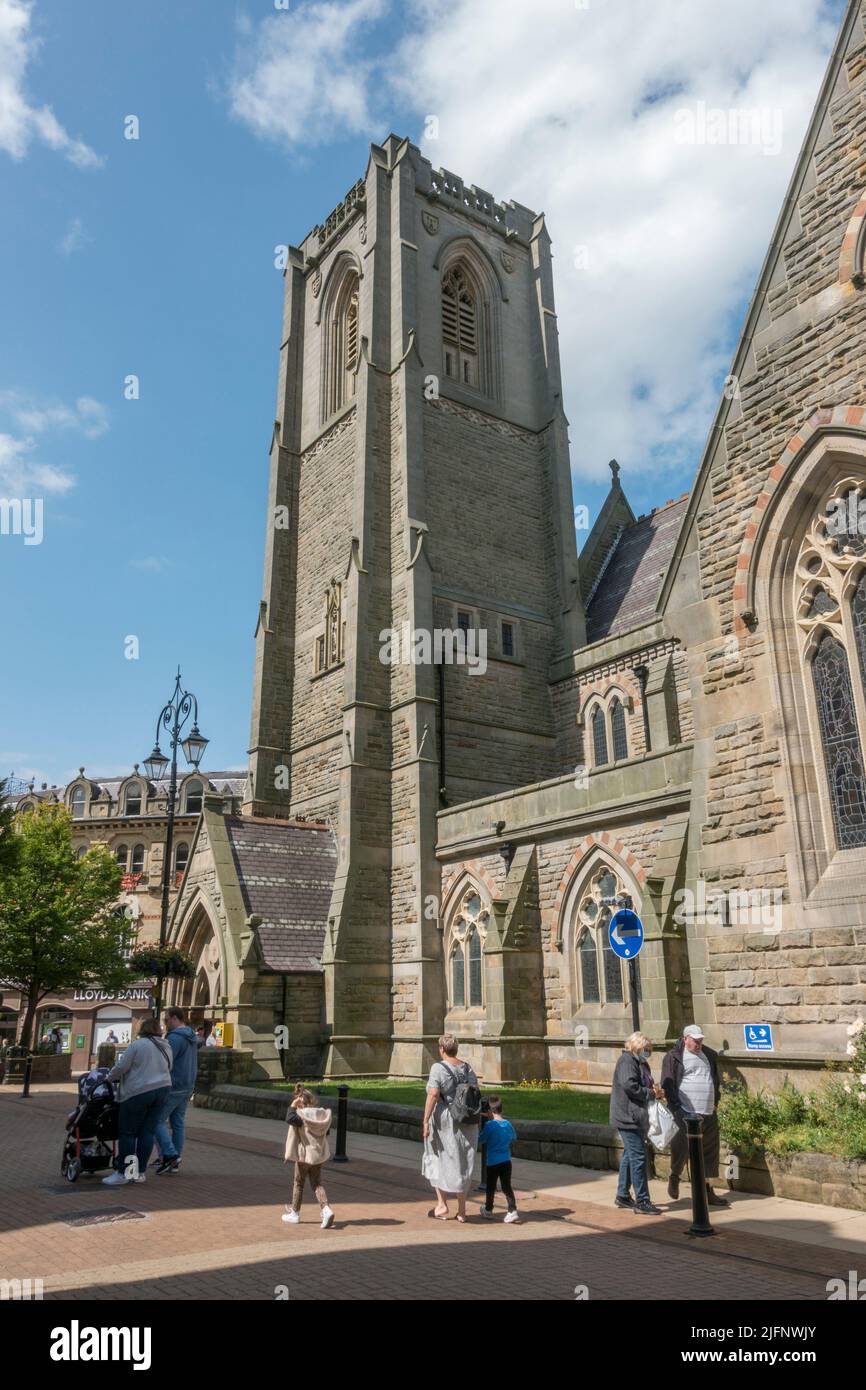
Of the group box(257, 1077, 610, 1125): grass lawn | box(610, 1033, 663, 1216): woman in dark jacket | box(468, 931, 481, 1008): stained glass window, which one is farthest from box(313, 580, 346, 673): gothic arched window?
box(610, 1033, 663, 1216): woman in dark jacket

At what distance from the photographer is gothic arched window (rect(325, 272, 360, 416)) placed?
3597 centimetres

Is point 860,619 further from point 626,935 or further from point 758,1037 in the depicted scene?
point 758,1037

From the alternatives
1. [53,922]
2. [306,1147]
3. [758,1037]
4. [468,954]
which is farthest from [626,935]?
[53,922]

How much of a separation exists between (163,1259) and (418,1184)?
446 cm

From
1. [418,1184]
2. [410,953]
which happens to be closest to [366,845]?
[410,953]

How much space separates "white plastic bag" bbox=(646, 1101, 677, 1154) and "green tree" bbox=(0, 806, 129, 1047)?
27954mm

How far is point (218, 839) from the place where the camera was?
1062 inches

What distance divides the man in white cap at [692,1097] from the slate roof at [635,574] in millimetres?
20915

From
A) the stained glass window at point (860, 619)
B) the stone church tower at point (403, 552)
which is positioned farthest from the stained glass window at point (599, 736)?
the stained glass window at point (860, 619)

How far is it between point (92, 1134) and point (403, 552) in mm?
20740

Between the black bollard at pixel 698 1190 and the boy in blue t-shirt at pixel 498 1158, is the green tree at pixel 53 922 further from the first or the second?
the black bollard at pixel 698 1190

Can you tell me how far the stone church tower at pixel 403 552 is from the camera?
87.0ft

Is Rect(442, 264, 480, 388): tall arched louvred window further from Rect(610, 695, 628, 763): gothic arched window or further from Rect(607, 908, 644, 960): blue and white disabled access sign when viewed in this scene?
Rect(607, 908, 644, 960): blue and white disabled access sign
